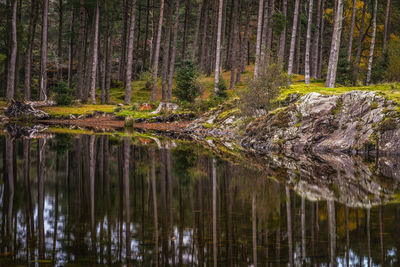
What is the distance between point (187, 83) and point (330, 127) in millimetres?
16018

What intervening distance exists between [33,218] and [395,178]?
28.6 feet

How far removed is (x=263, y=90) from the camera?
2295 centimetres

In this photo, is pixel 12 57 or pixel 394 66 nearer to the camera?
pixel 394 66

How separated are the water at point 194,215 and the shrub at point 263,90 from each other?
10.6m

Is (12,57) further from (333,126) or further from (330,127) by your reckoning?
(333,126)

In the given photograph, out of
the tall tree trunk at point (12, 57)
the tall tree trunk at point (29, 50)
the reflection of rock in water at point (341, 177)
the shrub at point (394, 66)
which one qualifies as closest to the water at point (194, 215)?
the reflection of rock in water at point (341, 177)

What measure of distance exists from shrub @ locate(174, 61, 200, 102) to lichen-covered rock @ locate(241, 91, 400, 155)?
1231 cm

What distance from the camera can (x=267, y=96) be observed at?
23.0 metres

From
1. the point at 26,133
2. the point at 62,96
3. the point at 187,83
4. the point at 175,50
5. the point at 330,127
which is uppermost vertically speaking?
the point at 175,50

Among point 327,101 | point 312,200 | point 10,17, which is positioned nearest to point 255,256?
point 312,200

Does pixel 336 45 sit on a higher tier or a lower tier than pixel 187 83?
higher

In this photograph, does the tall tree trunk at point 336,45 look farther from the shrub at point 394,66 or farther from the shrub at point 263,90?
the shrub at point 394,66

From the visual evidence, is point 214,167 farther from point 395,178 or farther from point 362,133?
point 362,133

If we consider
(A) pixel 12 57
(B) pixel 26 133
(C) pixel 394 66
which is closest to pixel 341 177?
(B) pixel 26 133
